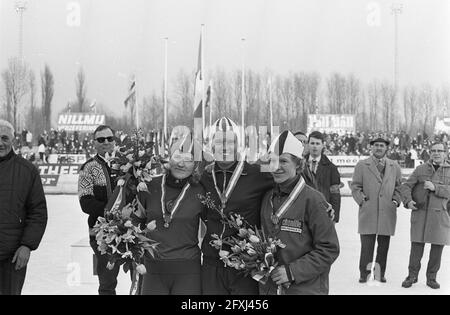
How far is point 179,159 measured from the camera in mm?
3947

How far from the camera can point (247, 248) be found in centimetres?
362

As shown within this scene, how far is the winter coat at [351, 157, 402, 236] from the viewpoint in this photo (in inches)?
280

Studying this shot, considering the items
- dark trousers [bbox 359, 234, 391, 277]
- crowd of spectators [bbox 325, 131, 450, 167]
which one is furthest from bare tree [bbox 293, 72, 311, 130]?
dark trousers [bbox 359, 234, 391, 277]

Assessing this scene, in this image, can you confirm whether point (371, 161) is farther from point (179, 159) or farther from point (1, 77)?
point (1, 77)

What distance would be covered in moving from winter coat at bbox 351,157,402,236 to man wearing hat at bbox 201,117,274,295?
11.6 feet

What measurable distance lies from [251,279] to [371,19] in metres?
7.37

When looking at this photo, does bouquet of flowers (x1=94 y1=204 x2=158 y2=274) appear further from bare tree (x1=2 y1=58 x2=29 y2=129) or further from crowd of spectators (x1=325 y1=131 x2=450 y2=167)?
bare tree (x1=2 y1=58 x2=29 y2=129)

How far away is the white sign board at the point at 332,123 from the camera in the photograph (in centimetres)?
3134

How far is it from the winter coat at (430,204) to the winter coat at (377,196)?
17cm

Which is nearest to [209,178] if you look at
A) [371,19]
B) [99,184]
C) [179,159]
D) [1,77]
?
[179,159]

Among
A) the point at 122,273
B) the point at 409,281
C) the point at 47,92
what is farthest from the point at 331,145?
the point at 122,273

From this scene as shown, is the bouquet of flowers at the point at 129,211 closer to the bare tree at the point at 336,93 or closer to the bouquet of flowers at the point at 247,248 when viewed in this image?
the bouquet of flowers at the point at 247,248

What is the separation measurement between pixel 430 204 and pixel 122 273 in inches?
150

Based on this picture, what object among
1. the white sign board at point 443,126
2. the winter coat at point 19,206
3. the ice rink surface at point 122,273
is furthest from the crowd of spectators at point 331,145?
the winter coat at point 19,206
